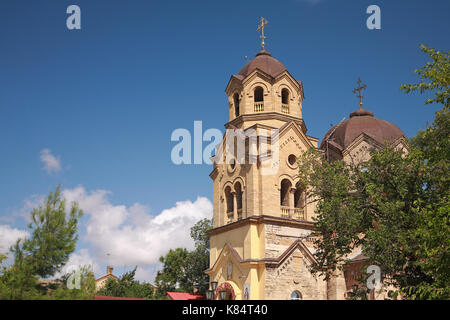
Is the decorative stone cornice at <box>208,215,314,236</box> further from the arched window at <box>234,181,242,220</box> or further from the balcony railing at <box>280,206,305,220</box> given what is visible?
the arched window at <box>234,181,242,220</box>

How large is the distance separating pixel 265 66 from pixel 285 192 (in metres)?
8.22

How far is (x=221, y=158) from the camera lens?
3130cm

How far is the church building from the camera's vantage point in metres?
26.7

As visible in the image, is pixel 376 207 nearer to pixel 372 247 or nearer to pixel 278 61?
pixel 372 247

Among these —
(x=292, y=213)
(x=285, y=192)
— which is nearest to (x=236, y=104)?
(x=285, y=192)

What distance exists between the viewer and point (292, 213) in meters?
28.8

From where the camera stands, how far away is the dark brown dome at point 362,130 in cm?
3369

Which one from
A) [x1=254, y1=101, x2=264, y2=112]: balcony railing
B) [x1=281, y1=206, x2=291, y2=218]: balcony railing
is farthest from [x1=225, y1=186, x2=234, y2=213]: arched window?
[x1=254, y1=101, x2=264, y2=112]: balcony railing

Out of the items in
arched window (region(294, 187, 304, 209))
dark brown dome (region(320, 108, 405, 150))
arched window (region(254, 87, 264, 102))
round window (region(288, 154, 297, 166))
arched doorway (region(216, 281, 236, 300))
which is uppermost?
arched window (region(254, 87, 264, 102))

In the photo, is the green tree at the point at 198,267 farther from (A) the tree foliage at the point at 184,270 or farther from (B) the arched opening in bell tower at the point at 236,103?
(B) the arched opening in bell tower at the point at 236,103

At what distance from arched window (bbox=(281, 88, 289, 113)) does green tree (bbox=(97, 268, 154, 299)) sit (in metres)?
19.8

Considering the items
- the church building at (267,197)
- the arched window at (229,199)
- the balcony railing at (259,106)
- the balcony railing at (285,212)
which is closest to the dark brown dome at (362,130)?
the church building at (267,197)

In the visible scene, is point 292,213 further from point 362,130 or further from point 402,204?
point 402,204

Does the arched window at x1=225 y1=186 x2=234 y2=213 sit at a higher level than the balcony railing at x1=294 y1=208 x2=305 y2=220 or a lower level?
higher
